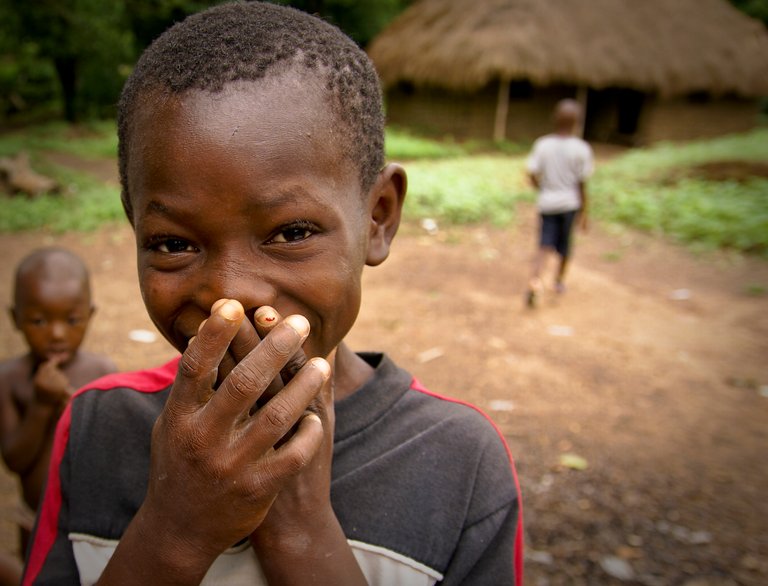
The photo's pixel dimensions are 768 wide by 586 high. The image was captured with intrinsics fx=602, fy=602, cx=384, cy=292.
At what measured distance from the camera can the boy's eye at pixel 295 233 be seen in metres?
0.90

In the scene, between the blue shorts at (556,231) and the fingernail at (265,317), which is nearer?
the fingernail at (265,317)

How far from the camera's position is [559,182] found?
18.6ft

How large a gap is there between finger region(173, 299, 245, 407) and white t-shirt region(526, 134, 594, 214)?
5.27 metres

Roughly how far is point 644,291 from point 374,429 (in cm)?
579

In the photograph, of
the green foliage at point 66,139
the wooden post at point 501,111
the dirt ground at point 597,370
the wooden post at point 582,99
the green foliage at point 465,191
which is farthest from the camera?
the wooden post at point 582,99

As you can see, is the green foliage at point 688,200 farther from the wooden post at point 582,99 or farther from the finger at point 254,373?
the finger at point 254,373

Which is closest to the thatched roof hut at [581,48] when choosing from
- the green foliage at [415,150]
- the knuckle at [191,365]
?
the green foliage at [415,150]

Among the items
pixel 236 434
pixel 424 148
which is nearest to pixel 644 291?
pixel 236 434

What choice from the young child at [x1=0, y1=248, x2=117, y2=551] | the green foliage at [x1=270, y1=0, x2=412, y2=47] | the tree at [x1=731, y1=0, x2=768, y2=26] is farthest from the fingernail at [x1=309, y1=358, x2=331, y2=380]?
the tree at [x1=731, y1=0, x2=768, y2=26]

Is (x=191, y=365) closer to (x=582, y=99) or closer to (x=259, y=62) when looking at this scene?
(x=259, y=62)

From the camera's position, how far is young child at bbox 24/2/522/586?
789 millimetres

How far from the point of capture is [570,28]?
1650cm

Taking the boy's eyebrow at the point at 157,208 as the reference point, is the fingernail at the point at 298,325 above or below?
below

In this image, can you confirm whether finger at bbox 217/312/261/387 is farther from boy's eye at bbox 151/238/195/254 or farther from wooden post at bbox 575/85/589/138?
wooden post at bbox 575/85/589/138
